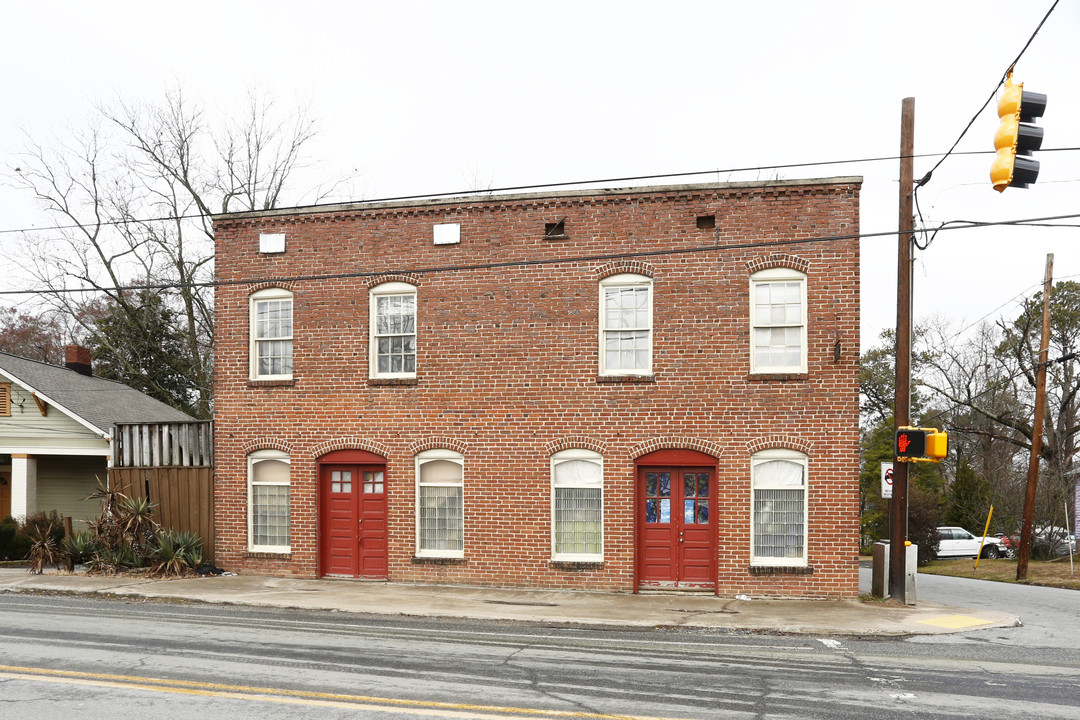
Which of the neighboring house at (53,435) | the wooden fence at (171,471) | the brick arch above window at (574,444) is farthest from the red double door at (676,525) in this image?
the neighboring house at (53,435)

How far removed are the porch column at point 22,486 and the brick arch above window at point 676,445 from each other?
618 inches

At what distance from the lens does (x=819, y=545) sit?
51.2ft

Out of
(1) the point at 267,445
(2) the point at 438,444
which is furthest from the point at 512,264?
(1) the point at 267,445

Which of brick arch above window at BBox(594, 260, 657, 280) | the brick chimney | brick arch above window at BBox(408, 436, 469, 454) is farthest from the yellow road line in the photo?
the brick chimney

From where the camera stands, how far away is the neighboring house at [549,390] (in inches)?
621

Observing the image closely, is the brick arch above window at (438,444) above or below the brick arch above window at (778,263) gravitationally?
below

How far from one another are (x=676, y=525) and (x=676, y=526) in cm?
2

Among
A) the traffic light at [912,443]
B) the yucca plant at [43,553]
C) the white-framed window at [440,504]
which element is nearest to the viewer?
the traffic light at [912,443]

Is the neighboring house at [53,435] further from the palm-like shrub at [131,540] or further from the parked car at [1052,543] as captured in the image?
the parked car at [1052,543]

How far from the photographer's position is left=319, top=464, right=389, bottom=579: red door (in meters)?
17.6

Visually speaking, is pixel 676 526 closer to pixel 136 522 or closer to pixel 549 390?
pixel 549 390

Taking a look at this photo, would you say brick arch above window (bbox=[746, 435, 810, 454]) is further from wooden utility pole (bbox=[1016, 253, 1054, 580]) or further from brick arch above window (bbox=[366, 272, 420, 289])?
wooden utility pole (bbox=[1016, 253, 1054, 580])

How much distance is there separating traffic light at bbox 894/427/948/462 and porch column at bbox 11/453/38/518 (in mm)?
20284

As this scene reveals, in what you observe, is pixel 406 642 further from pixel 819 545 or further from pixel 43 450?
pixel 43 450
